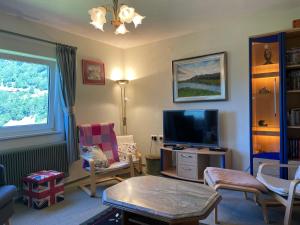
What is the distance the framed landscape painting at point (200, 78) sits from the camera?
3564mm

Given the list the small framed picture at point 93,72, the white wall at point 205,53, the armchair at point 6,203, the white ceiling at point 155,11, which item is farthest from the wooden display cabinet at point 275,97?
the armchair at point 6,203

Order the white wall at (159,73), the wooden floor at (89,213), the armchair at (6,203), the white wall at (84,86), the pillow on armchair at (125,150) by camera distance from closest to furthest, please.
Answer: the armchair at (6,203), the wooden floor at (89,213), the white wall at (84,86), the white wall at (159,73), the pillow on armchair at (125,150)


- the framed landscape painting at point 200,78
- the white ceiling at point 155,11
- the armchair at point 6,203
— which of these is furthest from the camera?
the framed landscape painting at point 200,78

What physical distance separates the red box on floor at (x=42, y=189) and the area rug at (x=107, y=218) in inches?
29.1

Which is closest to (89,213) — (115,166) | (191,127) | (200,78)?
(115,166)

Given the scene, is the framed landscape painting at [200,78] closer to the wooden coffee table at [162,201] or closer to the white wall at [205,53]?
the white wall at [205,53]

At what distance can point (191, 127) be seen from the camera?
369 cm

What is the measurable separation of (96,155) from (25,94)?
132 centimetres

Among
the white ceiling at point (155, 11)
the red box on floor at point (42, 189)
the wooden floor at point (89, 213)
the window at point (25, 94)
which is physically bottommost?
the wooden floor at point (89, 213)

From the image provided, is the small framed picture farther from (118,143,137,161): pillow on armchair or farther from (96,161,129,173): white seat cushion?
(96,161,129,173): white seat cushion

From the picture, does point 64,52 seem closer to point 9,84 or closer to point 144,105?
point 9,84

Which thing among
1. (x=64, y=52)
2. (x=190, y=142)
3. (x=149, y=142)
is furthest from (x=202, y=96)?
(x=64, y=52)

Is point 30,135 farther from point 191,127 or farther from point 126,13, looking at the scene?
point 191,127

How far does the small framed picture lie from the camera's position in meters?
3.90
